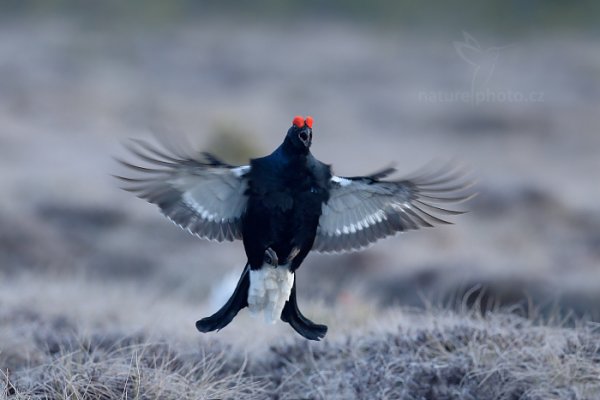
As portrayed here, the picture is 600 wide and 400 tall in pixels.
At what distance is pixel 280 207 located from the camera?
4383 millimetres

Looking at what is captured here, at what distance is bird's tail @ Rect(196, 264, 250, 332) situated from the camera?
4488 millimetres

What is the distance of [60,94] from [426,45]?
15.3 m

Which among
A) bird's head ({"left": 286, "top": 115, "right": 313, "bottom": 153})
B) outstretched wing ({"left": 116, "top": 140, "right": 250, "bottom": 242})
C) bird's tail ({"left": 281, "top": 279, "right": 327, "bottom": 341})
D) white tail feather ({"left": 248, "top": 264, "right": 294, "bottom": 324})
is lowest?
bird's tail ({"left": 281, "top": 279, "right": 327, "bottom": 341})

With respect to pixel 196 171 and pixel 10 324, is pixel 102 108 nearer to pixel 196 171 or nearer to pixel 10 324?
pixel 10 324

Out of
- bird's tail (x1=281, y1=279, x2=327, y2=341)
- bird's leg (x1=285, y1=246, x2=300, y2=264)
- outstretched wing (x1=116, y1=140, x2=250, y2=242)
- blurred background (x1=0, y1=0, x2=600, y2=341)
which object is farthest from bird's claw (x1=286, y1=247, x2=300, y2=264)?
blurred background (x1=0, y1=0, x2=600, y2=341)

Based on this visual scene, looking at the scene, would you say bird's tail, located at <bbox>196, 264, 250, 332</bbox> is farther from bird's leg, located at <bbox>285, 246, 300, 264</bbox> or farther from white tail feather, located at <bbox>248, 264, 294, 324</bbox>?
bird's leg, located at <bbox>285, 246, 300, 264</bbox>

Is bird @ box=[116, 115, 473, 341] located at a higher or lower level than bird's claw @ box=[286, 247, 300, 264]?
higher

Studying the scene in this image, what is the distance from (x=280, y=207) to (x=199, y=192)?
0.46 meters

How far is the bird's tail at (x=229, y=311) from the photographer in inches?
177

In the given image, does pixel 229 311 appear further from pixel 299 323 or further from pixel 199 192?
pixel 199 192

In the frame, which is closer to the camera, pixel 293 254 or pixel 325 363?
pixel 293 254

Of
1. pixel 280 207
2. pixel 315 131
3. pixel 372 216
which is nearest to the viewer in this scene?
pixel 280 207

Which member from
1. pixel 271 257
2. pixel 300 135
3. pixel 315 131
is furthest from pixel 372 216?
pixel 315 131

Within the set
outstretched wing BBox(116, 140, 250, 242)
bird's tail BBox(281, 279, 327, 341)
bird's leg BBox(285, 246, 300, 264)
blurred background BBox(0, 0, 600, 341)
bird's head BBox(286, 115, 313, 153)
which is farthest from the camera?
blurred background BBox(0, 0, 600, 341)
